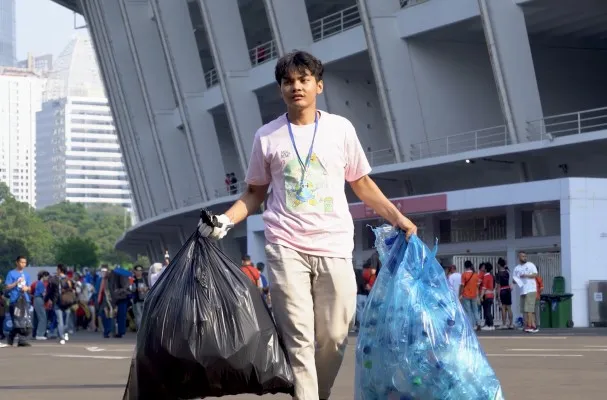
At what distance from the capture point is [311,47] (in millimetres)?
40031

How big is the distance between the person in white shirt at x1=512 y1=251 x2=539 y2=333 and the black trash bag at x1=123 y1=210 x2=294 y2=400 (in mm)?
19772

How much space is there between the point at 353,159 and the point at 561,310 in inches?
864

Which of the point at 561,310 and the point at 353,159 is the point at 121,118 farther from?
the point at 353,159

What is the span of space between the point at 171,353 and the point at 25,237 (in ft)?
458

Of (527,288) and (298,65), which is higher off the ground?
(298,65)

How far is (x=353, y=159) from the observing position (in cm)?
701

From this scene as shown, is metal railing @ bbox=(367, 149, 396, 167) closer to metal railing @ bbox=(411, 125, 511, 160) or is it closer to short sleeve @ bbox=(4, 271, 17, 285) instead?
metal railing @ bbox=(411, 125, 511, 160)

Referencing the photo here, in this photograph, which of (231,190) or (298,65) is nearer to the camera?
(298,65)

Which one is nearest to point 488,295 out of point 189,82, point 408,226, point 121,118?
point 408,226

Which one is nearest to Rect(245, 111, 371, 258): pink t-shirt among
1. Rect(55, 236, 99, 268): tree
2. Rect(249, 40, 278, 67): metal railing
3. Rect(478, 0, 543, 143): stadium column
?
Rect(478, 0, 543, 143): stadium column

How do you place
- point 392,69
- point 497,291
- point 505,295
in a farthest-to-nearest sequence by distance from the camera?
1. point 392,69
2. point 497,291
3. point 505,295

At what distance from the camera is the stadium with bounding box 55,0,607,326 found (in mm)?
31359

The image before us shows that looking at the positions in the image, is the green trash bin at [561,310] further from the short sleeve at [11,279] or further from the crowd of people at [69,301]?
the short sleeve at [11,279]

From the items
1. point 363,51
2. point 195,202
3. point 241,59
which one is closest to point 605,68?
point 363,51
